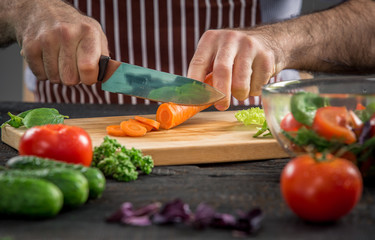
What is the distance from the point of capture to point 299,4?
372 centimetres

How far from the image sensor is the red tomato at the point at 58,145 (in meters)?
1.58

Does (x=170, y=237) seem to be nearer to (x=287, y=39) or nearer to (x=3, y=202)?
(x=3, y=202)

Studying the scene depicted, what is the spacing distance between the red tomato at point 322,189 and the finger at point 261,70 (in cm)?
140

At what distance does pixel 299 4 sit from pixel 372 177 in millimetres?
2449

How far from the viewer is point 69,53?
244 cm

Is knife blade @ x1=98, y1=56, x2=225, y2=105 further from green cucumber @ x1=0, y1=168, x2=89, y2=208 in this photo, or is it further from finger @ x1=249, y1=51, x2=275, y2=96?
green cucumber @ x1=0, y1=168, x2=89, y2=208

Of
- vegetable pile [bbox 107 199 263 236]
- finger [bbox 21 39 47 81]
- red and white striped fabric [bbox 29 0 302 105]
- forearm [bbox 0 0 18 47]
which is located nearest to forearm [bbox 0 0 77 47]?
forearm [bbox 0 0 18 47]

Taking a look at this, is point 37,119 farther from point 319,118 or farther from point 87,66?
point 319,118

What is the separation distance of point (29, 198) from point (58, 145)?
413 mm

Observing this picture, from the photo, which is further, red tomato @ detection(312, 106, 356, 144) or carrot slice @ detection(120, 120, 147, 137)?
carrot slice @ detection(120, 120, 147, 137)

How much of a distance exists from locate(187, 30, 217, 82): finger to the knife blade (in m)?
0.12

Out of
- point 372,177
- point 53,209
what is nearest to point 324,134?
point 372,177

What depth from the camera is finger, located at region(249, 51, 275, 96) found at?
2.55 meters

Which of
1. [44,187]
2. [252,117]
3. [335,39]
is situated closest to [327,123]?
[44,187]
